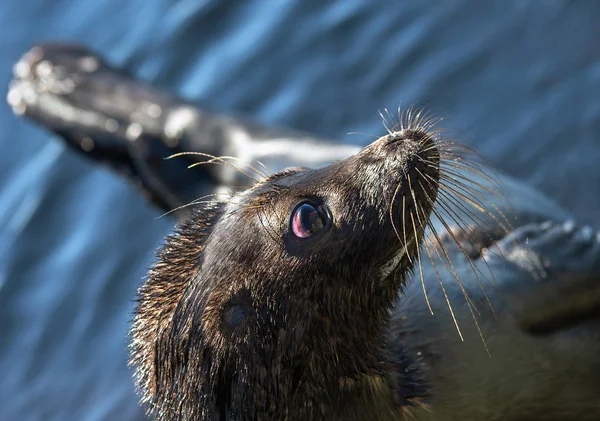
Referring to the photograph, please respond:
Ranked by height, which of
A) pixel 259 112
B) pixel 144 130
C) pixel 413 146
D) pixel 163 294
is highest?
pixel 259 112

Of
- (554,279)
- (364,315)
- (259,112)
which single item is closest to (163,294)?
(364,315)

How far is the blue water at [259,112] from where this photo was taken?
20.6ft

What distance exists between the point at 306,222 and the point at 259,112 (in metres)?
4.51

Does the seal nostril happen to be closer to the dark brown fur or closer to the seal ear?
the dark brown fur

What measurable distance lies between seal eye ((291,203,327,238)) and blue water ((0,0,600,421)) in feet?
8.81

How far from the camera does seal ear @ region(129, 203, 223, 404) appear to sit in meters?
3.31

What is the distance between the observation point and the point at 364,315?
3324 mm

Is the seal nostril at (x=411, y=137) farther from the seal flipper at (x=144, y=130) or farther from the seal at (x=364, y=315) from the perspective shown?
the seal flipper at (x=144, y=130)

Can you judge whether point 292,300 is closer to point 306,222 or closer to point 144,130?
point 306,222

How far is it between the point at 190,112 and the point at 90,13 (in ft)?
13.2

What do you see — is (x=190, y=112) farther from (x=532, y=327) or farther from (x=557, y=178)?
(x=532, y=327)

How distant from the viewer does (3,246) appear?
779cm

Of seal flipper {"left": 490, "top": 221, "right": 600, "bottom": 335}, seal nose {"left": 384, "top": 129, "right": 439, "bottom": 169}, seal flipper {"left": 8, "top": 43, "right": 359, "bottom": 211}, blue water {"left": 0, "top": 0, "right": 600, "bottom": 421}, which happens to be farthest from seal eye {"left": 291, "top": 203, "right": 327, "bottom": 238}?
blue water {"left": 0, "top": 0, "right": 600, "bottom": 421}

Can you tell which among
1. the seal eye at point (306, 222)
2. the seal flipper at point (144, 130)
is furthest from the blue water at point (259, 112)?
the seal eye at point (306, 222)
